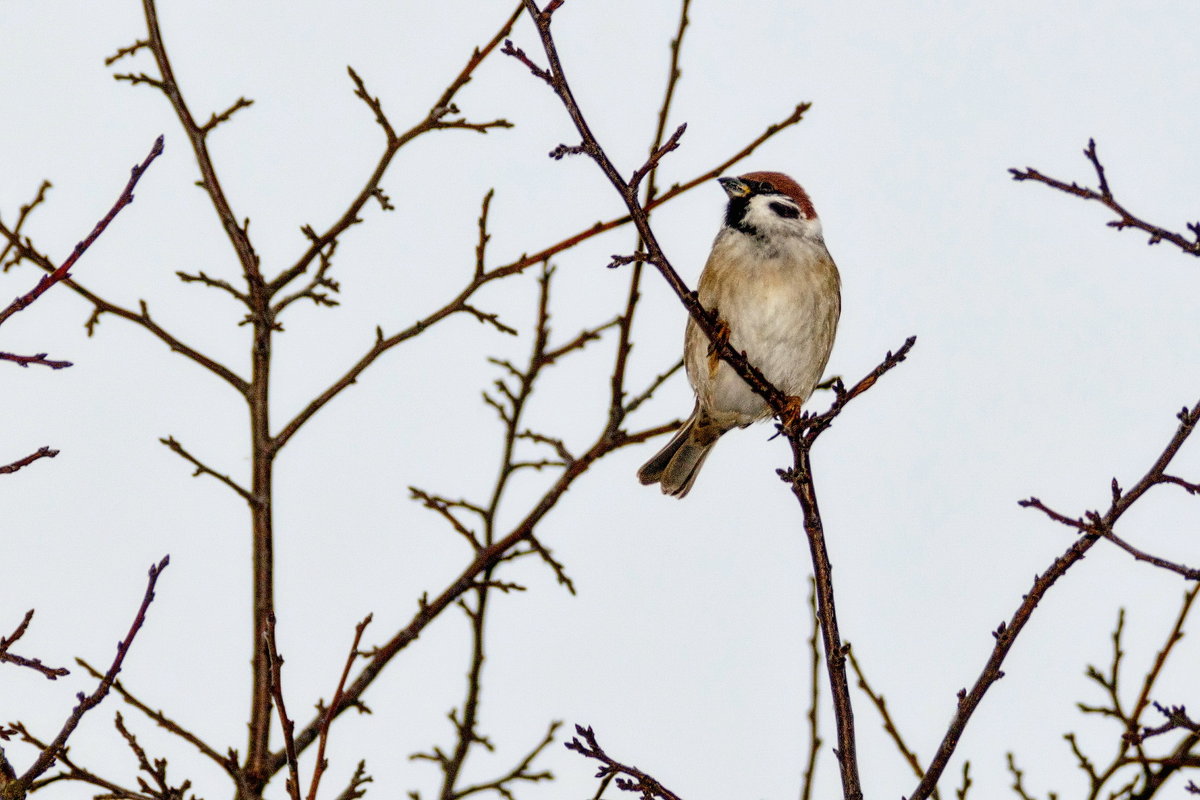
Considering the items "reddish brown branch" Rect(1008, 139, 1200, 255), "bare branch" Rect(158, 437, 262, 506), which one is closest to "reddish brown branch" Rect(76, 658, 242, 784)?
"bare branch" Rect(158, 437, 262, 506)

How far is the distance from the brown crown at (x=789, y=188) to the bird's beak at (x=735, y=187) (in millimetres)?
120

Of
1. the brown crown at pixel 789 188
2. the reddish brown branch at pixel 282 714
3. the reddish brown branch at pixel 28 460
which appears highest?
the brown crown at pixel 789 188

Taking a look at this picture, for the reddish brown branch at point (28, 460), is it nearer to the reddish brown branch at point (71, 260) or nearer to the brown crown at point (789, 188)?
the reddish brown branch at point (71, 260)

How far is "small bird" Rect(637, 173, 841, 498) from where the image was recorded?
18.4ft

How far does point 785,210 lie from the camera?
5.87 m

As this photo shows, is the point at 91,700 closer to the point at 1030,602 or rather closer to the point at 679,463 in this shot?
the point at 1030,602

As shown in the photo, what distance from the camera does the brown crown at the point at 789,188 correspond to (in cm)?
596

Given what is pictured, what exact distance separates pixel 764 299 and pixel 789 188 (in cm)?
67

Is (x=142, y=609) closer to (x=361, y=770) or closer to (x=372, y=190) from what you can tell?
(x=361, y=770)

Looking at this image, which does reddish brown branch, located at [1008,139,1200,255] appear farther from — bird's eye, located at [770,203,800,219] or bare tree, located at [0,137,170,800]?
bird's eye, located at [770,203,800,219]

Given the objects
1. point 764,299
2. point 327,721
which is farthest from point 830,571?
point 764,299

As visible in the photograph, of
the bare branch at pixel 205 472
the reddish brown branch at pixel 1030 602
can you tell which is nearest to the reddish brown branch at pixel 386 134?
the bare branch at pixel 205 472

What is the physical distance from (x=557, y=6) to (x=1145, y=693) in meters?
2.14

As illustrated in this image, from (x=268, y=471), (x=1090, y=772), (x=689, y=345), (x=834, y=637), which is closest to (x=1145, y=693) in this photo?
(x=1090, y=772)
